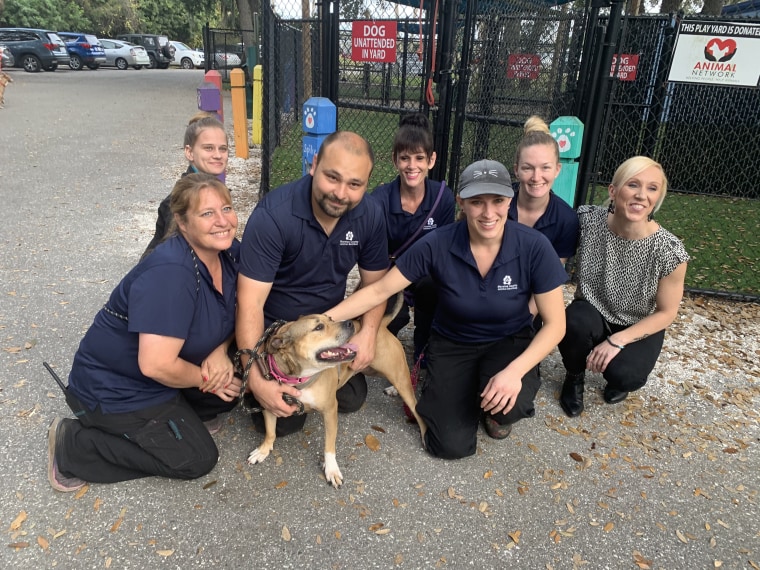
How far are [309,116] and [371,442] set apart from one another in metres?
3.60

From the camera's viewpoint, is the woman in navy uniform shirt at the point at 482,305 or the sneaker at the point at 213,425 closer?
the woman in navy uniform shirt at the point at 482,305

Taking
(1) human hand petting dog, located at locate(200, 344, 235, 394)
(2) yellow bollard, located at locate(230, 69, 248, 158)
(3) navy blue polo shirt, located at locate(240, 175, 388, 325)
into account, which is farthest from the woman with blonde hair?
(2) yellow bollard, located at locate(230, 69, 248, 158)

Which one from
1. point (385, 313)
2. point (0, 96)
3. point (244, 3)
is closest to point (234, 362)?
point (385, 313)

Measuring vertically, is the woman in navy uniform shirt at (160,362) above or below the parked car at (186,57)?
below

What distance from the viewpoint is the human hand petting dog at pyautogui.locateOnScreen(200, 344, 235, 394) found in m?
2.76

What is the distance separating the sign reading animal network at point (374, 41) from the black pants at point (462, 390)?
351 centimetres

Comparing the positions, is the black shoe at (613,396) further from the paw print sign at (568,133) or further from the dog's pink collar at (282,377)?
the paw print sign at (568,133)

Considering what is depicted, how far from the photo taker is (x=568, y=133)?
15.8 feet

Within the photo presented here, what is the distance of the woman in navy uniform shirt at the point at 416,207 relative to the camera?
3.79 m

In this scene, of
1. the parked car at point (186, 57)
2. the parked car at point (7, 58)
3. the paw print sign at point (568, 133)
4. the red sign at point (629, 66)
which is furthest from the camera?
the parked car at point (186, 57)

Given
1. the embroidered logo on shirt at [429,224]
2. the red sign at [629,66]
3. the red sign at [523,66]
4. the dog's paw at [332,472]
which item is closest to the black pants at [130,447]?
the dog's paw at [332,472]

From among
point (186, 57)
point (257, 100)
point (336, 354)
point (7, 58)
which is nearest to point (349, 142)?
point (336, 354)

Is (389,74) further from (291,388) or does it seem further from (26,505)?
(26,505)

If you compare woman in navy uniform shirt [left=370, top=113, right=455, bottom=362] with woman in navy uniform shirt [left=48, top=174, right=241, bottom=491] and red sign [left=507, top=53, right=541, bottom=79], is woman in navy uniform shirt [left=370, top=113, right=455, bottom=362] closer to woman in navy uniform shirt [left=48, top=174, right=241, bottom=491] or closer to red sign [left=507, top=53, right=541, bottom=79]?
woman in navy uniform shirt [left=48, top=174, right=241, bottom=491]
